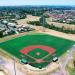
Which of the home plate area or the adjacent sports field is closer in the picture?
the home plate area

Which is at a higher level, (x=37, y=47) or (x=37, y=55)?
(x=37, y=55)

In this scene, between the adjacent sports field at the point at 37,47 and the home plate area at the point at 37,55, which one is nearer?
the home plate area at the point at 37,55

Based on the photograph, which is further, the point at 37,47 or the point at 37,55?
the point at 37,47

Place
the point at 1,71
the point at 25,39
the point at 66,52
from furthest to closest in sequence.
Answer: the point at 25,39, the point at 66,52, the point at 1,71

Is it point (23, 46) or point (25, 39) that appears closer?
point (23, 46)

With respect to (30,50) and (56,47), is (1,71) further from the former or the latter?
(56,47)

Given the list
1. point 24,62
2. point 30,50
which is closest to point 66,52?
point 30,50
